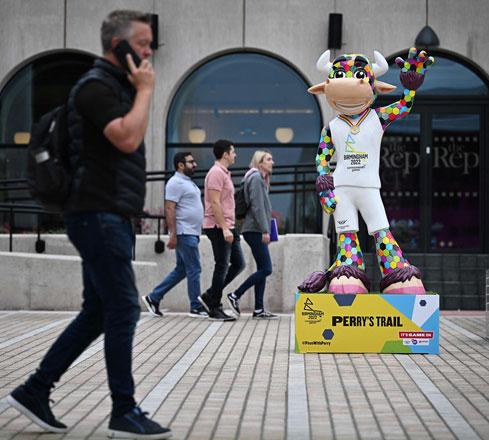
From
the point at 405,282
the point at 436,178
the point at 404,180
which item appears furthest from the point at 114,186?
the point at 436,178

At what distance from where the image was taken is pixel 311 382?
8.00 meters

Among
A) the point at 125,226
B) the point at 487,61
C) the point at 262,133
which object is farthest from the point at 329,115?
the point at 125,226

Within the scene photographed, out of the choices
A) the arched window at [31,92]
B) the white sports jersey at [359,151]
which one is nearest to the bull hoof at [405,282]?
the white sports jersey at [359,151]

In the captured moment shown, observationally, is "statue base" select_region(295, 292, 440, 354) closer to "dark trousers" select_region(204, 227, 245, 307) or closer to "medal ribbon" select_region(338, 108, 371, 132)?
"medal ribbon" select_region(338, 108, 371, 132)

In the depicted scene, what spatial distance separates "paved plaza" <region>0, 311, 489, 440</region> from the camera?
20.1ft

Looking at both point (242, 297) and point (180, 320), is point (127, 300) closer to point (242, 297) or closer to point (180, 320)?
point (180, 320)

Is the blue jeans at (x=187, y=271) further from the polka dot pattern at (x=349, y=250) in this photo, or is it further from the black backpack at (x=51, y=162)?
the black backpack at (x=51, y=162)

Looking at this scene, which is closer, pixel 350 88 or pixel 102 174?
pixel 102 174

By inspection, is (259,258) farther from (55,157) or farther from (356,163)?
(55,157)

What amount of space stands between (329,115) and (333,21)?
155cm

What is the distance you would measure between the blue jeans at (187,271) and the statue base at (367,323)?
3.58m

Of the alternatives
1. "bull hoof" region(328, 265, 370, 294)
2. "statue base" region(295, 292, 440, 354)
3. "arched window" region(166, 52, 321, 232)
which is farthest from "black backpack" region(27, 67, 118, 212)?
"arched window" region(166, 52, 321, 232)

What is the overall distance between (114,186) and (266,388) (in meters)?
2.44

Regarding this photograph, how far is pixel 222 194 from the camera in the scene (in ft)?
43.9
